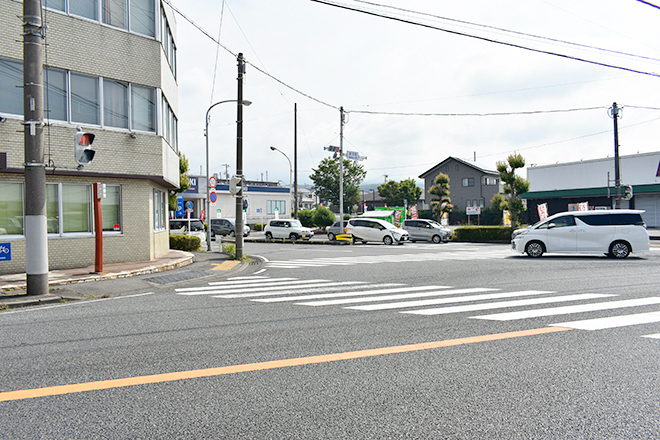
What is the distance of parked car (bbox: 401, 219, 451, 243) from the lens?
30562mm

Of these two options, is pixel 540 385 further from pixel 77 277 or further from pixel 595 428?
pixel 77 277

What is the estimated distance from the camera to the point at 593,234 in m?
16.3

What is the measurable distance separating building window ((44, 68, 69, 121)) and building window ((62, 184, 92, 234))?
1.97 m

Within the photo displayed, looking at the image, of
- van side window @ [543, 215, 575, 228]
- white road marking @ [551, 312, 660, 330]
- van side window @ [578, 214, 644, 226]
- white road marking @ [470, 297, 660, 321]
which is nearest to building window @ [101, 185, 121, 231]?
white road marking @ [470, 297, 660, 321]

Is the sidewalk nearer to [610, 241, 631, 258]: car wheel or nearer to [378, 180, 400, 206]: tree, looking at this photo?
[610, 241, 631, 258]: car wheel

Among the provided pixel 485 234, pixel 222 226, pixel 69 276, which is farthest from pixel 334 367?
pixel 222 226

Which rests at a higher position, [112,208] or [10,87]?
[10,87]

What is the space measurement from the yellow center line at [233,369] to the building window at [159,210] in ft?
41.1

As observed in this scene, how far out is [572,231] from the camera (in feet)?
54.4

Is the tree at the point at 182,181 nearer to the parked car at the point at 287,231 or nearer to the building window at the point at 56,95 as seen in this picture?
the parked car at the point at 287,231

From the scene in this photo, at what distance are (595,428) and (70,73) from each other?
46.4ft

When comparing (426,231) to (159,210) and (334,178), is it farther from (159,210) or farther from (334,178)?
(334,178)

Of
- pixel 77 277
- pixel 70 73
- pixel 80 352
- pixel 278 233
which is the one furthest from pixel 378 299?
pixel 278 233

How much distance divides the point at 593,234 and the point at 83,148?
1647cm
